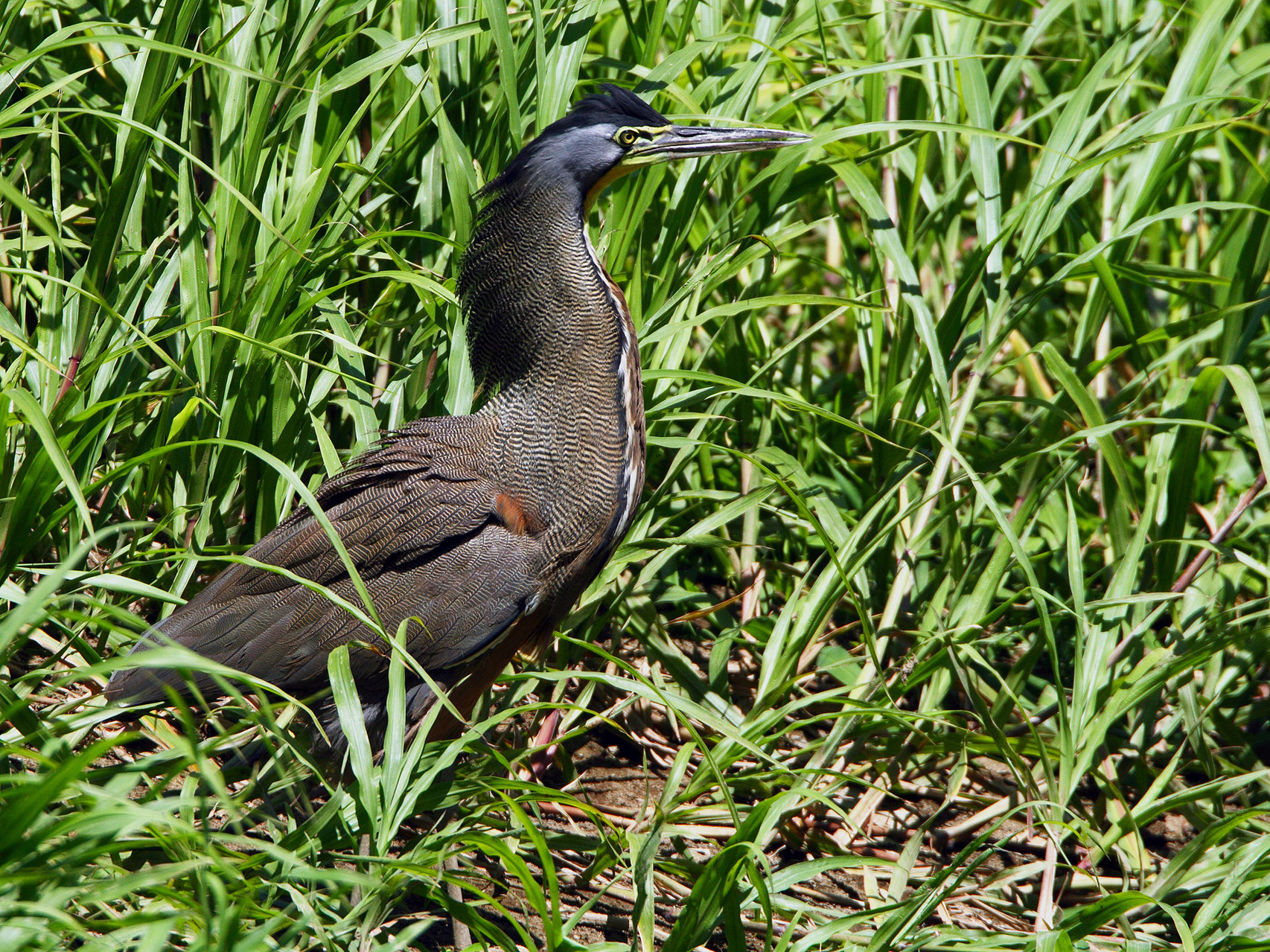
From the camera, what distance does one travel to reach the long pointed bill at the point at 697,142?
2982 millimetres

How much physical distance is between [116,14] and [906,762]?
120 inches

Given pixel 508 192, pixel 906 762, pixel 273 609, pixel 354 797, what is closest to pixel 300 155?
pixel 508 192

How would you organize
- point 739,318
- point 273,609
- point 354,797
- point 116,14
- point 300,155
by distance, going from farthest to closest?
1. point 739,318
2. point 116,14
3. point 300,155
4. point 273,609
5. point 354,797

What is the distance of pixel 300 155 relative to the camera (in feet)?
10.2

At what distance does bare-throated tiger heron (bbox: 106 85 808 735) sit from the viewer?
2785 millimetres

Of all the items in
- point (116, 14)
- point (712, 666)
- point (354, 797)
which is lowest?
point (712, 666)

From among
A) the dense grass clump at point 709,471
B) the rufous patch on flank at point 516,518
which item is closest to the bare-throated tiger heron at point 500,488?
the rufous patch on flank at point 516,518

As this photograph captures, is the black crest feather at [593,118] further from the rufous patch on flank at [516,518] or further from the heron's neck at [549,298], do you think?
the rufous patch on flank at [516,518]

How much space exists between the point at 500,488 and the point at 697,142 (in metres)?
1.01

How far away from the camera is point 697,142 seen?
3.01 metres

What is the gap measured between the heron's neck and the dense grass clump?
172 mm

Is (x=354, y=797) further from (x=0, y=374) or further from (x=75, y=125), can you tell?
(x=75, y=125)

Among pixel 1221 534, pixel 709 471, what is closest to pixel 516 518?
pixel 709 471

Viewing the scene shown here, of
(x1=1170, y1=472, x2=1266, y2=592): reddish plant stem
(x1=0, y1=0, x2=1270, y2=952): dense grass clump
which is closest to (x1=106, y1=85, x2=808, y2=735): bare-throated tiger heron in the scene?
(x1=0, y1=0, x2=1270, y2=952): dense grass clump
